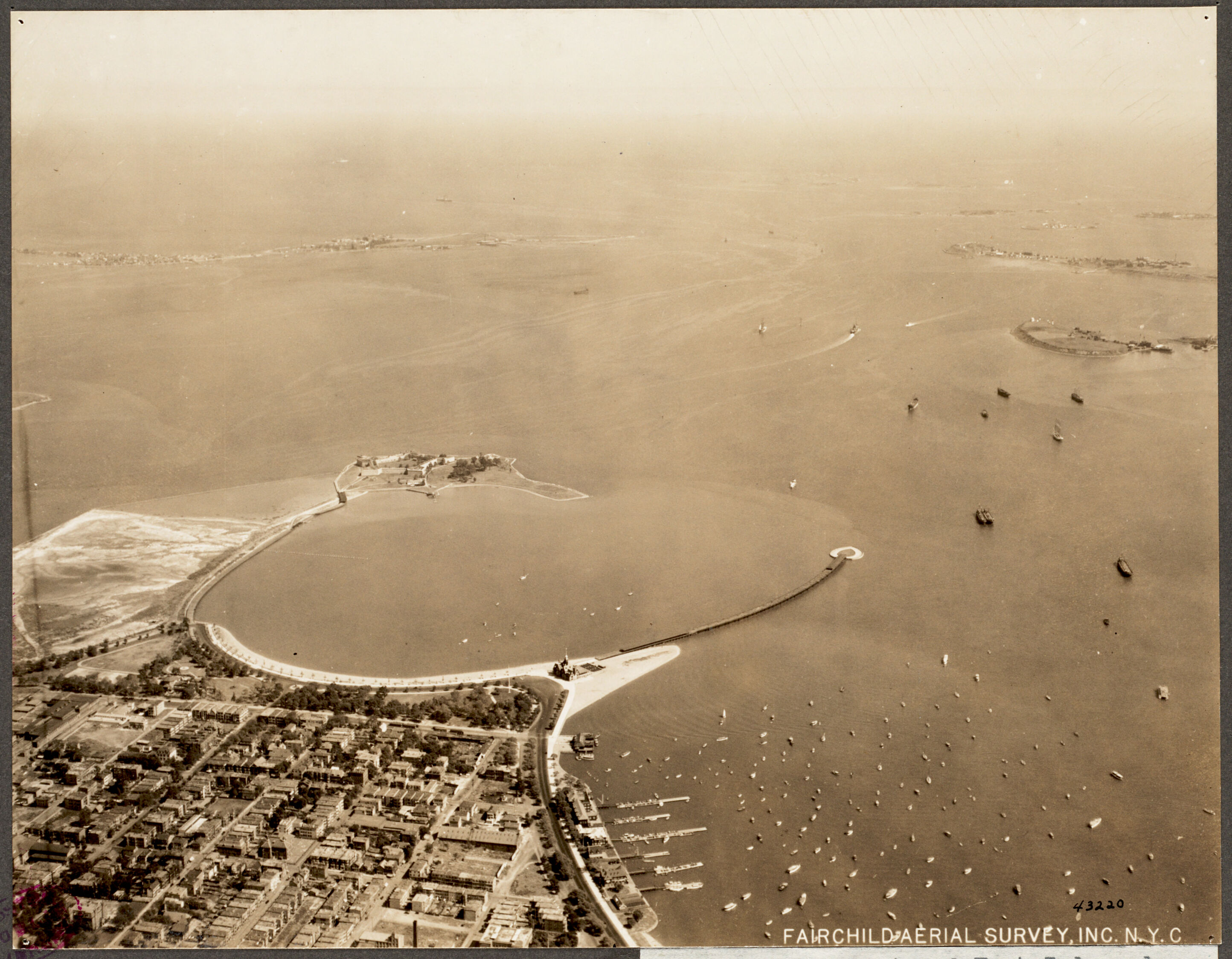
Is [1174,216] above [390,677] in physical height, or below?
above

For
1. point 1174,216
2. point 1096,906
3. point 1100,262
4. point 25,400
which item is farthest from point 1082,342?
point 25,400

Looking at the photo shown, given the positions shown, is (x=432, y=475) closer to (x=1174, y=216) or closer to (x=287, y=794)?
(x=287, y=794)

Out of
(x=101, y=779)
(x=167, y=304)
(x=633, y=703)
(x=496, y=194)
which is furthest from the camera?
(x=496, y=194)

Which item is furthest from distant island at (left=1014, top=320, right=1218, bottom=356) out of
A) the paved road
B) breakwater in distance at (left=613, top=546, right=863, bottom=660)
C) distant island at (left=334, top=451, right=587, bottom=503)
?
the paved road

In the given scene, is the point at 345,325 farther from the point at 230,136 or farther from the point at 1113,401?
the point at 1113,401

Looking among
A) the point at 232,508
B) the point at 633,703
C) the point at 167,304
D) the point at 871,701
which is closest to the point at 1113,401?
the point at 871,701
